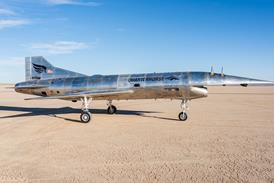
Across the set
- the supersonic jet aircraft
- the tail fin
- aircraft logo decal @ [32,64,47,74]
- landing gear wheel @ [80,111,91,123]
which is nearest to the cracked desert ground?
landing gear wheel @ [80,111,91,123]

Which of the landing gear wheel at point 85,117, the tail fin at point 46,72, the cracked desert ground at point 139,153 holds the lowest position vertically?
the cracked desert ground at point 139,153

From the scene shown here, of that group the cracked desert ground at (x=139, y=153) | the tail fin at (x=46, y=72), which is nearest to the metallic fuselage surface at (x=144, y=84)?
the tail fin at (x=46, y=72)

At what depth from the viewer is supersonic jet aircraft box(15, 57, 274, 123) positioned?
51.3 feet

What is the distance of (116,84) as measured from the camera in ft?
57.0

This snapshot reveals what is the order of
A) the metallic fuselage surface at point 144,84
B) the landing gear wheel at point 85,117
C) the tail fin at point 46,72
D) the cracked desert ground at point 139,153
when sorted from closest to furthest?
the cracked desert ground at point 139,153, the metallic fuselage surface at point 144,84, the landing gear wheel at point 85,117, the tail fin at point 46,72

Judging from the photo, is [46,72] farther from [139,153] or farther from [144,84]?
[139,153]

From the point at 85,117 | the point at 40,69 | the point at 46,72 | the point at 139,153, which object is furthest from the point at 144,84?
the point at 40,69

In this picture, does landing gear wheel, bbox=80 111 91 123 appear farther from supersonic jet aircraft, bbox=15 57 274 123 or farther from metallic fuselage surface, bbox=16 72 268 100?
metallic fuselage surface, bbox=16 72 268 100

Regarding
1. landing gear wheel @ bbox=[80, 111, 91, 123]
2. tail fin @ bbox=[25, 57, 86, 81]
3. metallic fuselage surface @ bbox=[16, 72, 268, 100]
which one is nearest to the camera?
metallic fuselage surface @ bbox=[16, 72, 268, 100]

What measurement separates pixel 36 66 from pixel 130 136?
11.3m

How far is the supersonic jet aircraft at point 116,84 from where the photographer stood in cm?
1562

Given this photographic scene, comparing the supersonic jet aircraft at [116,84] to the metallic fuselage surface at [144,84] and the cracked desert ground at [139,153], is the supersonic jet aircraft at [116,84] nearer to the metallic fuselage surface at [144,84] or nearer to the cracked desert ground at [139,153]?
the metallic fuselage surface at [144,84]

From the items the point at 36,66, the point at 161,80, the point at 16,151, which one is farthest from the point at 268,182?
the point at 36,66

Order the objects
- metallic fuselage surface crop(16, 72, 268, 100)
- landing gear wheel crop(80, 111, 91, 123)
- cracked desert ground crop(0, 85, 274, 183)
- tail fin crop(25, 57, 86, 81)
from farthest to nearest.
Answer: tail fin crop(25, 57, 86, 81)
landing gear wheel crop(80, 111, 91, 123)
metallic fuselage surface crop(16, 72, 268, 100)
cracked desert ground crop(0, 85, 274, 183)
